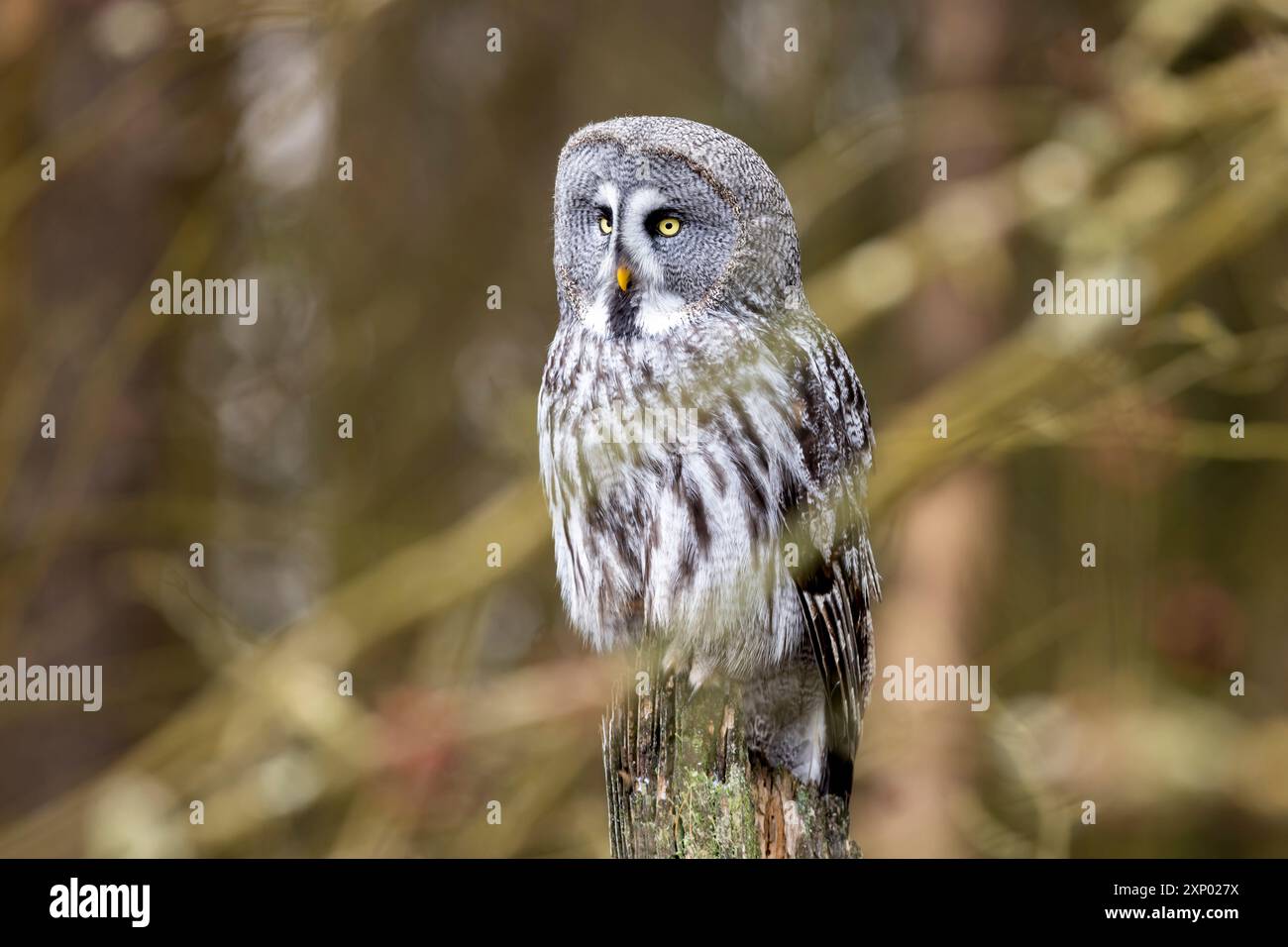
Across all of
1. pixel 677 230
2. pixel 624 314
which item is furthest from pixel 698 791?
pixel 677 230

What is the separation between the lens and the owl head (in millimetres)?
2592

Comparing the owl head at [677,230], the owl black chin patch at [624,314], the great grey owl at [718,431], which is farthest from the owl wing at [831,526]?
the owl black chin patch at [624,314]

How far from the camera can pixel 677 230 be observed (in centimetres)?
268

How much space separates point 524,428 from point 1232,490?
7.97 ft

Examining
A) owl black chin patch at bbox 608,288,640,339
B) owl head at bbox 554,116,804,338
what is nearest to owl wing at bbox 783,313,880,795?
owl head at bbox 554,116,804,338

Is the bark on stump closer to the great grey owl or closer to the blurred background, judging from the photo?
the great grey owl

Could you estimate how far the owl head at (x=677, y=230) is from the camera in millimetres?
2592

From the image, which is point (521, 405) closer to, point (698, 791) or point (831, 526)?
point (831, 526)

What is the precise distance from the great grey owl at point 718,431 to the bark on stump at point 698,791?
0.23 m

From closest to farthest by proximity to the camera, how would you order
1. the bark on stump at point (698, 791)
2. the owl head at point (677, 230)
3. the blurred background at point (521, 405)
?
the bark on stump at point (698, 791) < the owl head at point (677, 230) < the blurred background at point (521, 405)

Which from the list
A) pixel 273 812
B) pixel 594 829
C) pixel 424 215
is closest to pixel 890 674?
pixel 594 829

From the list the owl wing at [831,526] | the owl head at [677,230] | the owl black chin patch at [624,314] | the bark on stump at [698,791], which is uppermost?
the owl head at [677,230]

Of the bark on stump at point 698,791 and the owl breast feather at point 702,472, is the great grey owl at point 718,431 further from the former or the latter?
the bark on stump at point 698,791

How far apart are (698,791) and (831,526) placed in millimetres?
761
